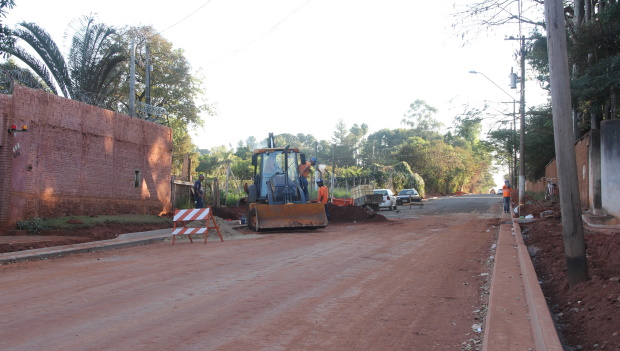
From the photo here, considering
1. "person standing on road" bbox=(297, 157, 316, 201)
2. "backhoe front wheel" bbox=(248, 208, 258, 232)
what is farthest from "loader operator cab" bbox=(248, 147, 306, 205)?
"backhoe front wheel" bbox=(248, 208, 258, 232)

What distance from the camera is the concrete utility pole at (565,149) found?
23.2 ft

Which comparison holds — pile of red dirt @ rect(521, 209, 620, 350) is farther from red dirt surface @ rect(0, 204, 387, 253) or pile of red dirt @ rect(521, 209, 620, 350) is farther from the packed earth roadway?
red dirt surface @ rect(0, 204, 387, 253)

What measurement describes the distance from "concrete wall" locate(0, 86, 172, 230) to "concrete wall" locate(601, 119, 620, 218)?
1565cm

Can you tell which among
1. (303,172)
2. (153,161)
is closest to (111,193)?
(153,161)

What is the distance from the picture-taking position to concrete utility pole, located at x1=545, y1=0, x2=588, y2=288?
707 centimetres

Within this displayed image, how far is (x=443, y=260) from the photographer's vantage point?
10625 millimetres

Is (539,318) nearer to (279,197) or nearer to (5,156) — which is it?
(279,197)

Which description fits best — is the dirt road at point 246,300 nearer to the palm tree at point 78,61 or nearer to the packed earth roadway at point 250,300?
the packed earth roadway at point 250,300

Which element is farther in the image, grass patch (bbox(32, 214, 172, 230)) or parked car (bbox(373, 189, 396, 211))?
parked car (bbox(373, 189, 396, 211))

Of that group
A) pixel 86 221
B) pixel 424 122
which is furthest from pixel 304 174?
pixel 424 122

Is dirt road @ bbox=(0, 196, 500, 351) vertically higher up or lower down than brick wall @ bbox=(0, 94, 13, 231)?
lower down

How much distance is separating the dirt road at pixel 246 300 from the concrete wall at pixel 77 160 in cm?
434

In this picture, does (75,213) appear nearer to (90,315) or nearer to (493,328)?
(90,315)

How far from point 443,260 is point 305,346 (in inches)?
252
